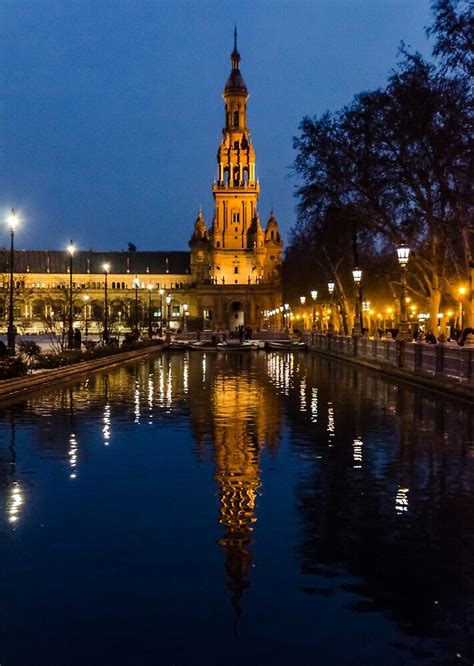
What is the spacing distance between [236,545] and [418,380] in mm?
23263

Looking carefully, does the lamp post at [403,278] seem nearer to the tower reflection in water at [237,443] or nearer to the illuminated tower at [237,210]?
the tower reflection in water at [237,443]

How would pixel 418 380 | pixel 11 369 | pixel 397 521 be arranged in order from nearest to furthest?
pixel 397 521, pixel 11 369, pixel 418 380

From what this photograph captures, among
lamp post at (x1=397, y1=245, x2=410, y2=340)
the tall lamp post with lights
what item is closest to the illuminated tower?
the tall lamp post with lights

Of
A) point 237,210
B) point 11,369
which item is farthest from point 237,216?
point 11,369

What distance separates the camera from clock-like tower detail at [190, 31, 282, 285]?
572ft

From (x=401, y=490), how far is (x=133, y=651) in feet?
19.0

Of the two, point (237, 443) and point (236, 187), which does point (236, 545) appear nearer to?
point (237, 443)

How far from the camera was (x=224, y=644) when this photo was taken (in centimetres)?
552

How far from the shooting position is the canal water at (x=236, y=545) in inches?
220

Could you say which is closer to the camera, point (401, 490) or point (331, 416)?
point (401, 490)

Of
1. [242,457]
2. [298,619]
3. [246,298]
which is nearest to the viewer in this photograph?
[298,619]

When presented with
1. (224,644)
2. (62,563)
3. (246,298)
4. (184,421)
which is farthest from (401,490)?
(246,298)

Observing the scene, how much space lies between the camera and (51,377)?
2969cm

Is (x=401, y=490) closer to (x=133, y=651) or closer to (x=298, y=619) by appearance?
(x=298, y=619)
